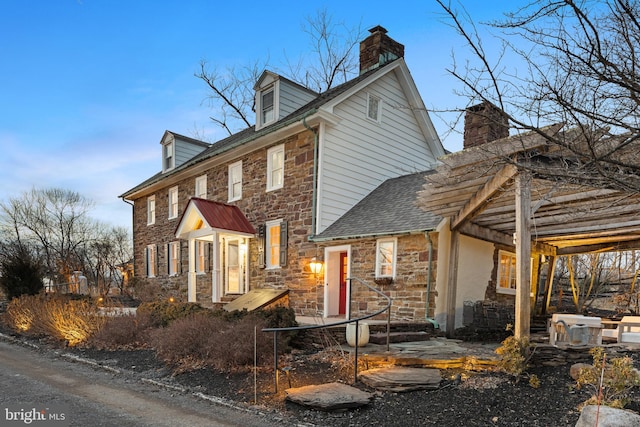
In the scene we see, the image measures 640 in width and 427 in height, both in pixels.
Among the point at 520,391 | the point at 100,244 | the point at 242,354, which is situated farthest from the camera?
the point at 100,244

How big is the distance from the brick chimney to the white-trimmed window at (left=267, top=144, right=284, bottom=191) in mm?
4301

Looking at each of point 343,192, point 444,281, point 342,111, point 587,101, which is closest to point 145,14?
point 342,111

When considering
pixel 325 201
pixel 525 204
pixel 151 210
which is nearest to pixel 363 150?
pixel 325 201

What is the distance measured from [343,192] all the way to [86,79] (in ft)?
40.6

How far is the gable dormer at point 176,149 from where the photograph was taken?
1906 cm

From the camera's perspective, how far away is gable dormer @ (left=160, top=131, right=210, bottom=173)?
19.1 m

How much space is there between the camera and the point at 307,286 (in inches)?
461

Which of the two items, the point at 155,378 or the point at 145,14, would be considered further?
the point at 145,14

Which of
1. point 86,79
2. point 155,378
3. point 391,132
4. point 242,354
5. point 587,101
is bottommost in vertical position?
point 155,378

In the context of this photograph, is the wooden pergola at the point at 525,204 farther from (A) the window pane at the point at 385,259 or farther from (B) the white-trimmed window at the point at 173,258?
(B) the white-trimmed window at the point at 173,258

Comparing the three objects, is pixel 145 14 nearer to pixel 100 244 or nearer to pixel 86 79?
pixel 86 79

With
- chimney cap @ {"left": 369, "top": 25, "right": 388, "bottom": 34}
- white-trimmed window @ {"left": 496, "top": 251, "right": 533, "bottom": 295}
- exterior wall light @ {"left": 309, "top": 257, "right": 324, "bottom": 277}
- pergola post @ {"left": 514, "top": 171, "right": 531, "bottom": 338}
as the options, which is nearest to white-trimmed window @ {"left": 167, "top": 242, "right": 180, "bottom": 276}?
exterior wall light @ {"left": 309, "top": 257, "right": 324, "bottom": 277}

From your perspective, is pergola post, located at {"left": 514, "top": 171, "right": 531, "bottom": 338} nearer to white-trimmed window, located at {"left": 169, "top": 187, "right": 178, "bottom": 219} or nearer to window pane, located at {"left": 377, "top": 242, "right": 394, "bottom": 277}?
window pane, located at {"left": 377, "top": 242, "right": 394, "bottom": 277}

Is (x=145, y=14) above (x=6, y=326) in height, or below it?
above
